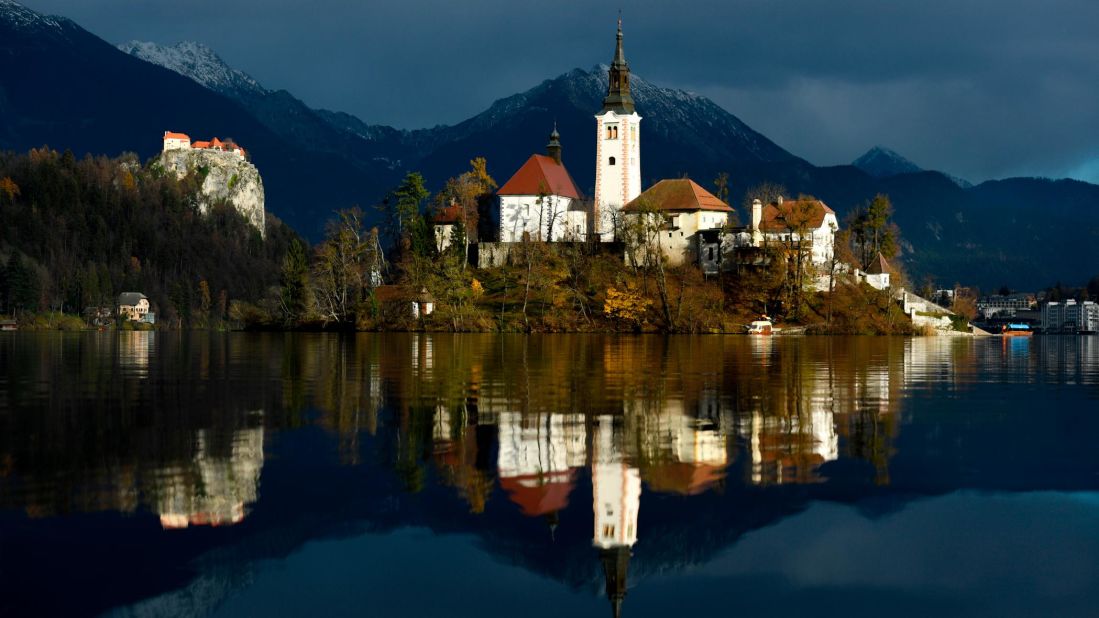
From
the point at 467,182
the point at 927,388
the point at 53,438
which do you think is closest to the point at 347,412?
the point at 53,438

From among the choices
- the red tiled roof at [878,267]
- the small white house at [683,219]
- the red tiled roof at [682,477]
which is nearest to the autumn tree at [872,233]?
the red tiled roof at [878,267]

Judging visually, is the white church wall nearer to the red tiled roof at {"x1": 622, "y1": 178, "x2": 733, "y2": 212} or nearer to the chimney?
the red tiled roof at {"x1": 622, "y1": 178, "x2": 733, "y2": 212}

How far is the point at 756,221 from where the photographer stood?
113 metres

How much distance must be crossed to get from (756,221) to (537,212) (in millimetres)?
23730

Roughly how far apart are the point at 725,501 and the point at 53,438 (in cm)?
1332

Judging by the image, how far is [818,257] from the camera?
11262 cm

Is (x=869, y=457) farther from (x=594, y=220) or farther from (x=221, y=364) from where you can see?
(x=594, y=220)

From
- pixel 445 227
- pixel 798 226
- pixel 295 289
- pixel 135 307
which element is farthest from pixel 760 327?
pixel 135 307

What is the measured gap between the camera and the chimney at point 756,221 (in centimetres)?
11281

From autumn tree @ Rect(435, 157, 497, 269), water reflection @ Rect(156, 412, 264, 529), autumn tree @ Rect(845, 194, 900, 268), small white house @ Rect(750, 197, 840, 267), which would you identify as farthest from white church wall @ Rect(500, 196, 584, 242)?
water reflection @ Rect(156, 412, 264, 529)

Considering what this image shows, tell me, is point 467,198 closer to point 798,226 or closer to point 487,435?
point 798,226

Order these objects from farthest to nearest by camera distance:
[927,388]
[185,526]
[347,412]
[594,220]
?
[594,220], [927,388], [347,412], [185,526]

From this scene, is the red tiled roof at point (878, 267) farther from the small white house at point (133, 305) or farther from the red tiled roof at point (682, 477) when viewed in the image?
the small white house at point (133, 305)

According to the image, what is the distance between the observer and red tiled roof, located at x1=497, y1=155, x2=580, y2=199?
121438 mm
